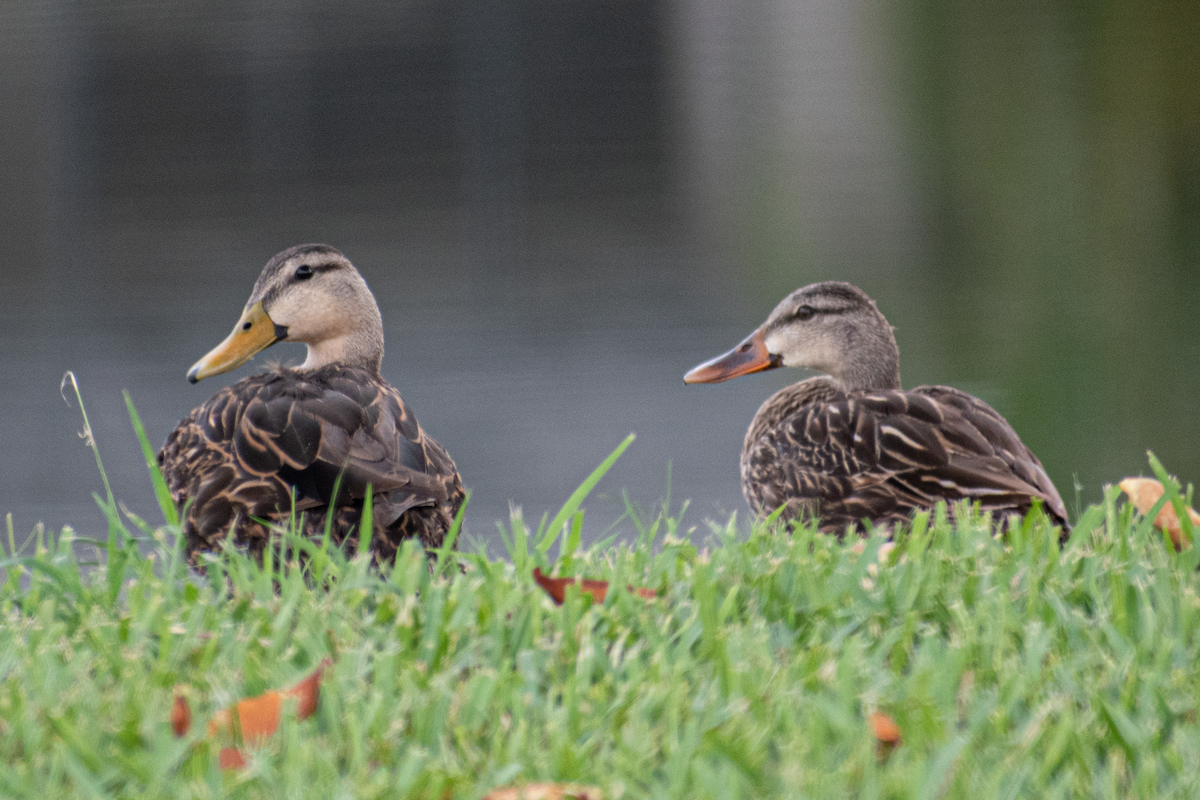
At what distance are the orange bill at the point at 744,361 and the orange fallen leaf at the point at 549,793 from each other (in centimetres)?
310

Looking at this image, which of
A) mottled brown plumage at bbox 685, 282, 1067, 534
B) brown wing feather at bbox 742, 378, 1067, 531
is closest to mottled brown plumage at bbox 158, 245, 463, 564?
mottled brown plumage at bbox 685, 282, 1067, 534

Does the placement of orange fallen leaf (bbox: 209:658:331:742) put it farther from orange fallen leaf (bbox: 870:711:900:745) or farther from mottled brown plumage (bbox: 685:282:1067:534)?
mottled brown plumage (bbox: 685:282:1067:534)

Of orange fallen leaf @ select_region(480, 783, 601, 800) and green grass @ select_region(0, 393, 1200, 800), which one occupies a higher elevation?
orange fallen leaf @ select_region(480, 783, 601, 800)

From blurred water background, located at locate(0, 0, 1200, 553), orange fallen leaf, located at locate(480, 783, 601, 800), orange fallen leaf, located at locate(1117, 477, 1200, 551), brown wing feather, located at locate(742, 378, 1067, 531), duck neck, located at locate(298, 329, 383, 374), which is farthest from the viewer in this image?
blurred water background, located at locate(0, 0, 1200, 553)

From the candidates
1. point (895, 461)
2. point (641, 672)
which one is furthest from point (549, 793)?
point (895, 461)

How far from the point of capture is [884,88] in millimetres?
15008

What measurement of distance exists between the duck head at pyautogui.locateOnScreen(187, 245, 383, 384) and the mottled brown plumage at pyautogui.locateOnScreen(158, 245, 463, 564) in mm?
606

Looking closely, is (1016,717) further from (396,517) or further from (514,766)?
(396,517)

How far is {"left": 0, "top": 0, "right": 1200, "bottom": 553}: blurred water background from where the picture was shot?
22.2 feet

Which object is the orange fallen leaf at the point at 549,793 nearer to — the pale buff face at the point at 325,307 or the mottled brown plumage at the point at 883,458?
the mottled brown plumage at the point at 883,458

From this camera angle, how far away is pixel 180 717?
195cm

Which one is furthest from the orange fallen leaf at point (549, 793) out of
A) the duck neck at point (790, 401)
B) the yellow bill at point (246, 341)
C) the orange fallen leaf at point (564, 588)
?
the yellow bill at point (246, 341)

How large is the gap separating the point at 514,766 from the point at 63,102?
15.4 meters

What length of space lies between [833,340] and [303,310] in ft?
5.85
